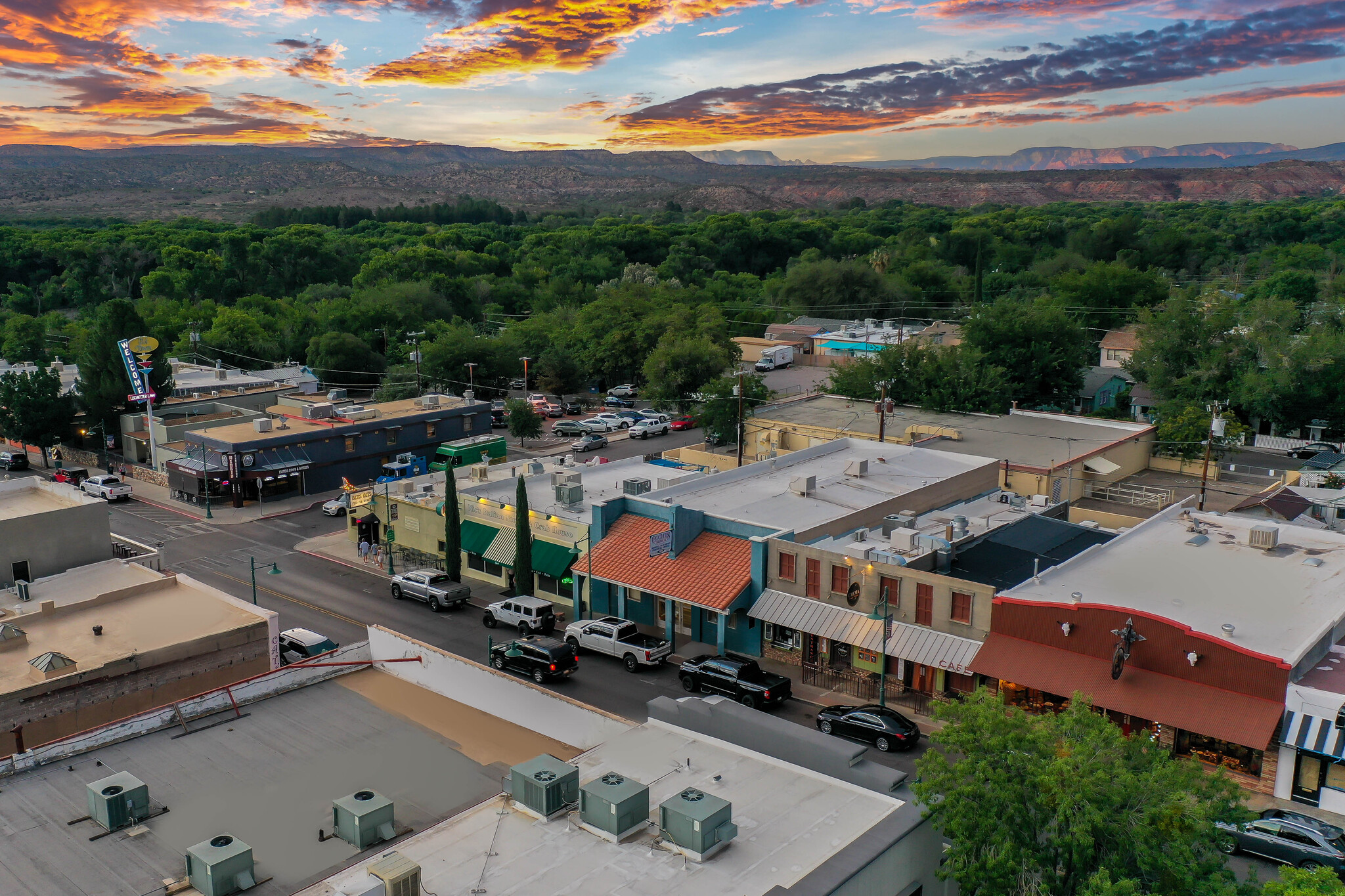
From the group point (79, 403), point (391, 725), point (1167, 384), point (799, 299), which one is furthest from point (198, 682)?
point (799, 299)

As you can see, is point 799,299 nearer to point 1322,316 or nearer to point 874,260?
point 874,260

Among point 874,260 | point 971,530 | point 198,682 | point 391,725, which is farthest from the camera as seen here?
point 874,260

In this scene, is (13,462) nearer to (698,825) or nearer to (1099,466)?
(1099,466)

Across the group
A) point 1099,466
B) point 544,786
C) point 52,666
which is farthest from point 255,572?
point 1099,466

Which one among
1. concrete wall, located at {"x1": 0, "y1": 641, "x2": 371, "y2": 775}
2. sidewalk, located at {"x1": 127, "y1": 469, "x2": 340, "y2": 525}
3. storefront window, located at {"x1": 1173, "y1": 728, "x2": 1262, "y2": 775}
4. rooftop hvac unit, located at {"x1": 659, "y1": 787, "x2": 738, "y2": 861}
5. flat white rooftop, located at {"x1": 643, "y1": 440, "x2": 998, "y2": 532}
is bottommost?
sidewalk, located at {"x1": 127, "y1": 469, "x2": 340, "y2": 525}

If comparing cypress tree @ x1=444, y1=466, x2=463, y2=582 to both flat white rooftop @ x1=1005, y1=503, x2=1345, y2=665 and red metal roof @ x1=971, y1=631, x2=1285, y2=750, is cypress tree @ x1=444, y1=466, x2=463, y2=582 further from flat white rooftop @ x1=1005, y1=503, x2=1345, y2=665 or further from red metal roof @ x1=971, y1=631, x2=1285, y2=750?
flat white rooftop @ x1=1005, y1=503, x2=1345, y2=665

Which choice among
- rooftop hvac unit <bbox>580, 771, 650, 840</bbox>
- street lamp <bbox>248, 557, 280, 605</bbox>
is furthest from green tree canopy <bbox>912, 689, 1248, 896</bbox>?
street lamp <bbox>248, 557, 280, 605</bbox>
